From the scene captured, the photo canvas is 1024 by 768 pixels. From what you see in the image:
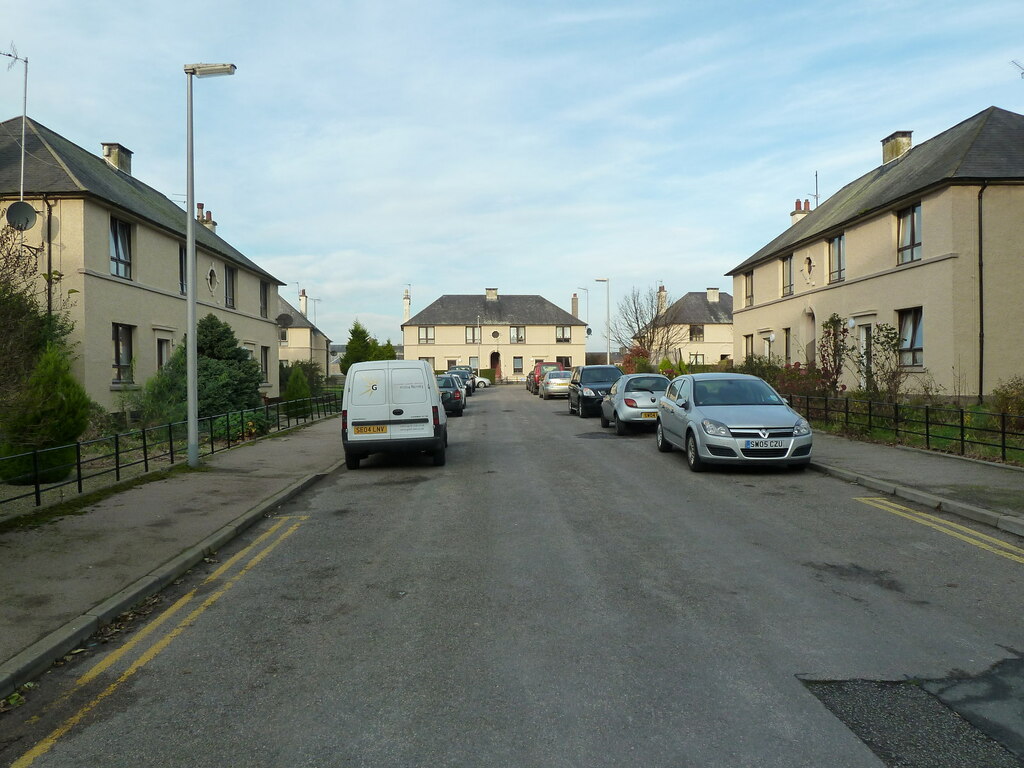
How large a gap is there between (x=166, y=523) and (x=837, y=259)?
90.8ft

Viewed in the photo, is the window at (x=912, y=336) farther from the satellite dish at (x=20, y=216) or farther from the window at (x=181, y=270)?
the window at (x=181, y=270)

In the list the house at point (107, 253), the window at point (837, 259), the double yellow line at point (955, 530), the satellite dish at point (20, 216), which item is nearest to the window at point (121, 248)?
the house at point (107, 253)

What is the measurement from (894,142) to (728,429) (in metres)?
26.6

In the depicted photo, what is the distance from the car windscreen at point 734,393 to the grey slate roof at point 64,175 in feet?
54.1

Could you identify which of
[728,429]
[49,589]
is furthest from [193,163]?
[728,429]

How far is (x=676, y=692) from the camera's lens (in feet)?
13.1

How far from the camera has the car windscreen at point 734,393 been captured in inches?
506

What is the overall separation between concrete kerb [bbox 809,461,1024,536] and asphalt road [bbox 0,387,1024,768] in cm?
59

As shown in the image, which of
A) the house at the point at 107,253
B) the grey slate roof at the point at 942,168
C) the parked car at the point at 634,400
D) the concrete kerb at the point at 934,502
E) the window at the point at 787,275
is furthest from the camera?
the window at the point at 787,275

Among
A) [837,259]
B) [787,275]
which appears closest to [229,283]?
[787,275]

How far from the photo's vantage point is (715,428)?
11914 millimetres

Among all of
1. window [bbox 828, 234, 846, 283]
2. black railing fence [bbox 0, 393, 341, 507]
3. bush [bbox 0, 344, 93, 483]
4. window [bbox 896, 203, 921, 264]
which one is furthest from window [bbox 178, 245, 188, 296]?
window [bbox 896, 203, 921, 264]

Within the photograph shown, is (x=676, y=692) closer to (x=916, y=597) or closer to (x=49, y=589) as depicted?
(x=916, y=597)

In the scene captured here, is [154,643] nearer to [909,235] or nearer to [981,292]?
[981,292]
